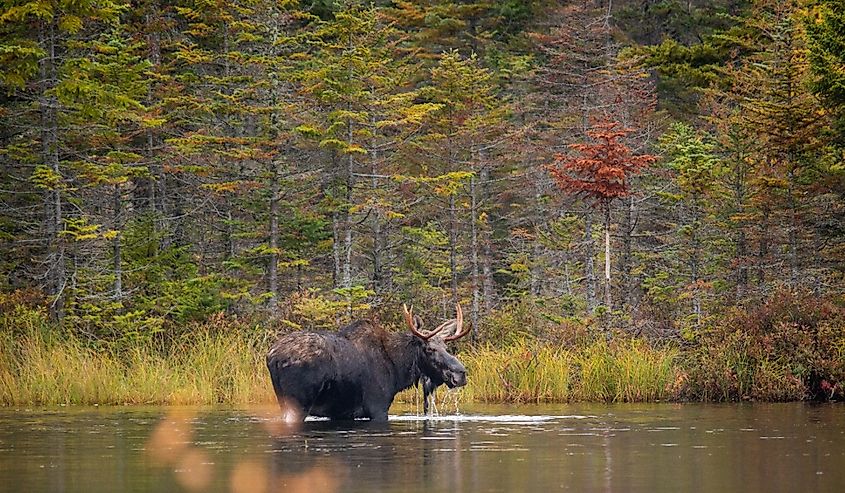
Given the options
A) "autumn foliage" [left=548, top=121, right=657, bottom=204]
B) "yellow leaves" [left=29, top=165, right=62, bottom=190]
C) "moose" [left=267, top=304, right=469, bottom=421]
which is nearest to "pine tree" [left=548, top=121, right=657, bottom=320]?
"autumn foliage" [left=548, top=121, right=657, bottom=204]

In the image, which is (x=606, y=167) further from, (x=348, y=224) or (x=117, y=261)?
(x=117, y=261)

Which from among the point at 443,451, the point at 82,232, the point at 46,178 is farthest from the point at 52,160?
the point at 443,451

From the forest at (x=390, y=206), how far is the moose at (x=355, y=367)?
3.82 meters

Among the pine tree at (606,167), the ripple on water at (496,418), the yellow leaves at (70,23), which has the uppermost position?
the yellow leaves at (70,23)

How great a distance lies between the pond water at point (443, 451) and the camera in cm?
1246

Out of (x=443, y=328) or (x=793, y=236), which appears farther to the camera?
(x=793, y=236)

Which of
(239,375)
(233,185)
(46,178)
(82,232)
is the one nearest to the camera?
(239,375)

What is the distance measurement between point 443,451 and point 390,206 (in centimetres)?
1867

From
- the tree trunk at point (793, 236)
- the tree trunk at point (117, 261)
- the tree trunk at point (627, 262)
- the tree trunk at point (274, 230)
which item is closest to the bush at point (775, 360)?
the tree trunk at point (793, 236)

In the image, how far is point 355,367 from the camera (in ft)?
67.8

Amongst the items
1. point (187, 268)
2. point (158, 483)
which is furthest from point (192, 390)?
point (158, 483)

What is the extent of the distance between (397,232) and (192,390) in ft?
52.0

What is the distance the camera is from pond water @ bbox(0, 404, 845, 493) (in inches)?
491

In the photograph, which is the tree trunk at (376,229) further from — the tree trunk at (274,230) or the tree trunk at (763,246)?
the tree trunk at (763,246)
